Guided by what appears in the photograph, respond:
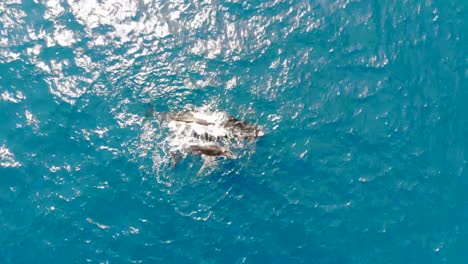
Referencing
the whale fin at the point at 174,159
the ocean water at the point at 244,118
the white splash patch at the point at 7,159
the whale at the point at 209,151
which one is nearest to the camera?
the ocean water at the point at 244,118

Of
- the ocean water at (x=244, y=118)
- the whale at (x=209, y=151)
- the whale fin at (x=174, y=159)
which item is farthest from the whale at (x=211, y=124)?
the whale fin at (x=174, y=159)

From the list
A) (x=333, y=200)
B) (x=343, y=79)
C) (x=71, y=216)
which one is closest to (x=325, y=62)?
(x=343, y=79)

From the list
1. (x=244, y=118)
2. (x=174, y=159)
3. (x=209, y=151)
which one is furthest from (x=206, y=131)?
(x=174, y=159)

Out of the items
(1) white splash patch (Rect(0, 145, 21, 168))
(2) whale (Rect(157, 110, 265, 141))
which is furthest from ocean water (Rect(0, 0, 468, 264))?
(2) whale (Rect(157, 110, 265, 141))

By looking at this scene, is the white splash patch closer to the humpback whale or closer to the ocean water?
the ocean water

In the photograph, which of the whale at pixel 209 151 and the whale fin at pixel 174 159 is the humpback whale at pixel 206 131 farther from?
the whale fin at pixel 174 159

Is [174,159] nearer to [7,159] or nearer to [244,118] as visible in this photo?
[244,118]
